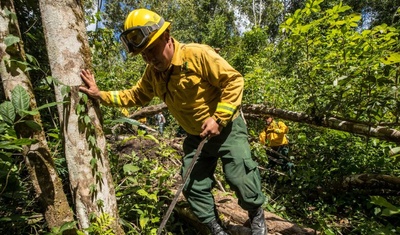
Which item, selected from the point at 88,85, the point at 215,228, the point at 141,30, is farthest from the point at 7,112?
the point at 215,228

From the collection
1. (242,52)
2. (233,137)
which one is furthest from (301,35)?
(242,52)

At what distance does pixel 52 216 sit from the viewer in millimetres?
1905

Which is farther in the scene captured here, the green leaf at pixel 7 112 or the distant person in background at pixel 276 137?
the distant person in background at pixel 276 137

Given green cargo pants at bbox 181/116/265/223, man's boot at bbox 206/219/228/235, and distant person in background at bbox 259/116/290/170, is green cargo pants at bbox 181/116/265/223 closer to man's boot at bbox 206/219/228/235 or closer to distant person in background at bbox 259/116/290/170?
man's boot at bbox 206/219/228/235

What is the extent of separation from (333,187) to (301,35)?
266 centimetres

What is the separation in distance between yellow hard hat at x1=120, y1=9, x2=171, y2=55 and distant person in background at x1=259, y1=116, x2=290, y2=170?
3577 millimetres

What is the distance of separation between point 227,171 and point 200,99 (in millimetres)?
703

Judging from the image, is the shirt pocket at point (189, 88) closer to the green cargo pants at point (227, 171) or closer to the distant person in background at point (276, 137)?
the green cargo pants at point (227, 171)

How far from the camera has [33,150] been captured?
1.82 metres

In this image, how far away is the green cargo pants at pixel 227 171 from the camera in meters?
2.37

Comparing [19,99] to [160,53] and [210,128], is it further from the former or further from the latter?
[210,128]

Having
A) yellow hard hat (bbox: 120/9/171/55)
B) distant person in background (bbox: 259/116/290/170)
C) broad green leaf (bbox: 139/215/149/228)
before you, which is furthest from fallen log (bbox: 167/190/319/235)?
distant person in background (bbox: 259/116/290/170)

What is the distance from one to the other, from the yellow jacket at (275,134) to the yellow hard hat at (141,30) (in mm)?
3723

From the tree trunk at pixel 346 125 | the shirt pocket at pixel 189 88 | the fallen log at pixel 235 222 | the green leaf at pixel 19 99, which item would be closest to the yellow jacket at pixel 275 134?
the tree trunk at pixel 346 125
